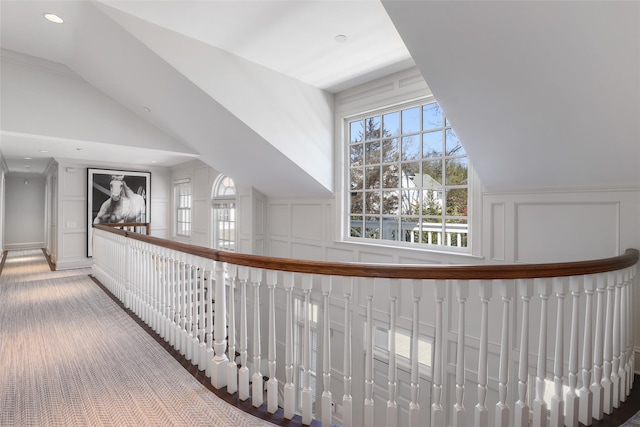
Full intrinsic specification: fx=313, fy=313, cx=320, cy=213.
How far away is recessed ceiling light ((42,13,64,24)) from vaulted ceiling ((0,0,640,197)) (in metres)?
0.08

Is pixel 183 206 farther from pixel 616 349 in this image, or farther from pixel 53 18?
pixel 616 349

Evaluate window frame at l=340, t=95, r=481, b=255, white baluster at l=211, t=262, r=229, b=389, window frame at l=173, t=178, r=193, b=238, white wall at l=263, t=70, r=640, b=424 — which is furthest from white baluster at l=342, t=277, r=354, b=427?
window frame at l=173, t=178, r=193, b=238

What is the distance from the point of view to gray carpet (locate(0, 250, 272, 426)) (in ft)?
5.40

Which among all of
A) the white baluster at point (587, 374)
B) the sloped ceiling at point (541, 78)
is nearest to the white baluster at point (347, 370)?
the white baluster at point (587, 374)

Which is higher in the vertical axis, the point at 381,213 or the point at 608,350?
the point at 381,213

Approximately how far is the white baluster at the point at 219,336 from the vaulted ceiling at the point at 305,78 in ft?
6.43

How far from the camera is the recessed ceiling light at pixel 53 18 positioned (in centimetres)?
297

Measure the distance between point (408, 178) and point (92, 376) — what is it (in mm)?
3489

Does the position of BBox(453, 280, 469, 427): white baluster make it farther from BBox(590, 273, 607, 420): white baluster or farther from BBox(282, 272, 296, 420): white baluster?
BBox(590, 273, 607, 420): white baluster

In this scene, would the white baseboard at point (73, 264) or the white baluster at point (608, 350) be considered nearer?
the white baluster at point (608, 350)

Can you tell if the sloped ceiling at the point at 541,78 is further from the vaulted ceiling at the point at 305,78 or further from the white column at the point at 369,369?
the white column at the point at 369,369

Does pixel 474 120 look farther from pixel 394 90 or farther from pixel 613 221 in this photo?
pixel 394 90

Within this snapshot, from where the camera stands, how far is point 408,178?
386cm

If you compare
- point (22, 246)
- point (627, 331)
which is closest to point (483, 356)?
point (627, 331)
